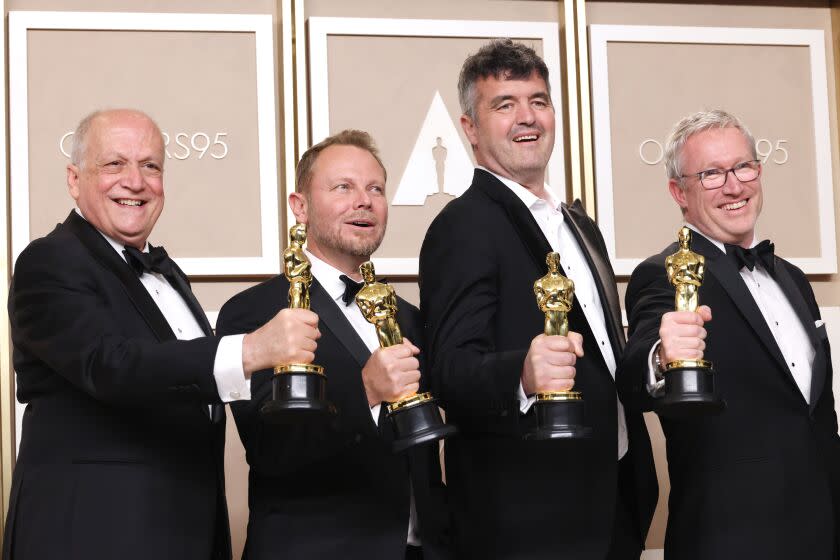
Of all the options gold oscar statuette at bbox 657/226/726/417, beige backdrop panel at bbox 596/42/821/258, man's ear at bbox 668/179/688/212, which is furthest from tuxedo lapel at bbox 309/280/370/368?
beige backdrop panel at bbox 596/42/821/258

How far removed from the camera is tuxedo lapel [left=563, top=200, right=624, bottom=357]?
2.79 m

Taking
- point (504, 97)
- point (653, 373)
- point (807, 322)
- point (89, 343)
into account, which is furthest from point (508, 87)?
point (89, 343)

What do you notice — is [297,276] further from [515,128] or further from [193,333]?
[515,128]

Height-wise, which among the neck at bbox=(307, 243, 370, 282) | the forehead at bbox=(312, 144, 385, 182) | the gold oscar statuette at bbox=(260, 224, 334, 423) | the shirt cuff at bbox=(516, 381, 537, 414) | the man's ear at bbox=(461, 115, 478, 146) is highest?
the man's ear at bbox=(461, 115, 478, 146)

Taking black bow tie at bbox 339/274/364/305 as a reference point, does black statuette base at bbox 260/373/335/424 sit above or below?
below

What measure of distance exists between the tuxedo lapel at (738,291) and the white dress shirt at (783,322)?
0.04 meters

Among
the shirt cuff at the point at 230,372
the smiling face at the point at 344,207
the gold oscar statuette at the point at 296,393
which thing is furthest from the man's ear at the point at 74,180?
the gold oscar statuette at the point at 296,393

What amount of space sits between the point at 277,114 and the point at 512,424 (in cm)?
211

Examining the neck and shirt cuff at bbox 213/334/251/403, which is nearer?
shirt cuff at bbox 213/334/251/403

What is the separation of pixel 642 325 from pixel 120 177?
134cm

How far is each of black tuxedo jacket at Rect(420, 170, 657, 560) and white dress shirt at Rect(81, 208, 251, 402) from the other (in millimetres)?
495

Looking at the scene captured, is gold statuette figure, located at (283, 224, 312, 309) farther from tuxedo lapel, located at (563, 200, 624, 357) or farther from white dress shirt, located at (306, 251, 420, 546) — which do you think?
tuxedo lapel, located at (563, 200, 624, 357)

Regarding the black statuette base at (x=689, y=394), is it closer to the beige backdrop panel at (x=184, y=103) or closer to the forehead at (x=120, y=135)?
the forehead at (x=120, y=135)

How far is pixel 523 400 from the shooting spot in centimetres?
246
